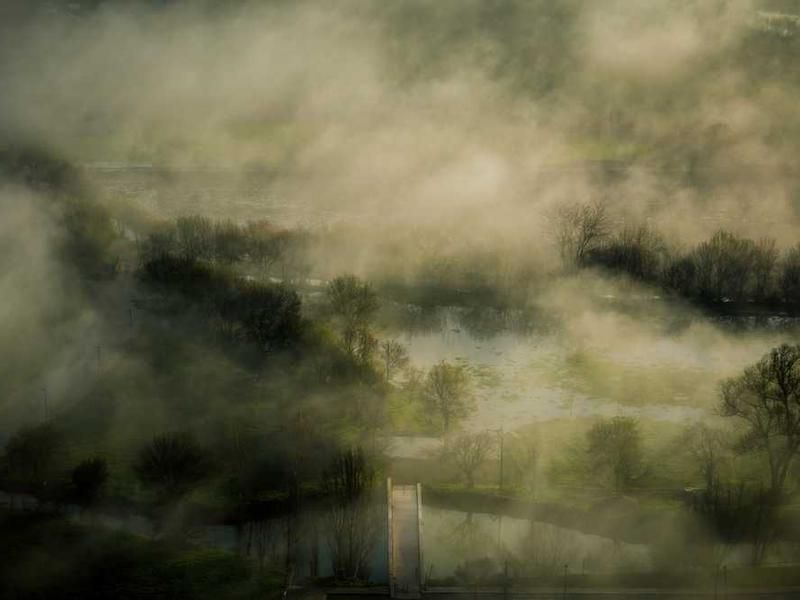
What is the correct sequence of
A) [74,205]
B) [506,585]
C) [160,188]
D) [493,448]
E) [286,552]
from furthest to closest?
[160,188], [74,205], [493,448], [286,552], [506,585]

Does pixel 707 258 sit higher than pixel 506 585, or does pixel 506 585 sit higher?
pixel 707 258

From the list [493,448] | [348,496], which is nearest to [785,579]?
[493,448]

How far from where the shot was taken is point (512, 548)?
92.0ft

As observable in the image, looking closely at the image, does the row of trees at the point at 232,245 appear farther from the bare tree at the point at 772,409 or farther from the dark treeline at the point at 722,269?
the bare tree at the point at 772,409

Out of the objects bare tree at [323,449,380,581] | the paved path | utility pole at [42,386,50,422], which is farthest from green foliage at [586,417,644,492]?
utility pole at [42,386,50,422]

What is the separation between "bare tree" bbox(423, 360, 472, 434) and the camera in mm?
34062

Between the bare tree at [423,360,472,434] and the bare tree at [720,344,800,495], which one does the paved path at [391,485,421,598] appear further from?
the bare tree at [720,344,800,495]

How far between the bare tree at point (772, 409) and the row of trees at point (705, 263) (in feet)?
42.6

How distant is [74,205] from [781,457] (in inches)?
1412

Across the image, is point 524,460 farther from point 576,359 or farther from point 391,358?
point 576,359

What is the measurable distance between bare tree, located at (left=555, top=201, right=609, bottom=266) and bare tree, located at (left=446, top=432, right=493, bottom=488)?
18.3 metres

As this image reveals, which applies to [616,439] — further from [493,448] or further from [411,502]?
[411,502]

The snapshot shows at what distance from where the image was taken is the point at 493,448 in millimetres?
31984

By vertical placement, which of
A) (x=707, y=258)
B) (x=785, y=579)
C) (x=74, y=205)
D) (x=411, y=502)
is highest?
(x=74, y=205)
